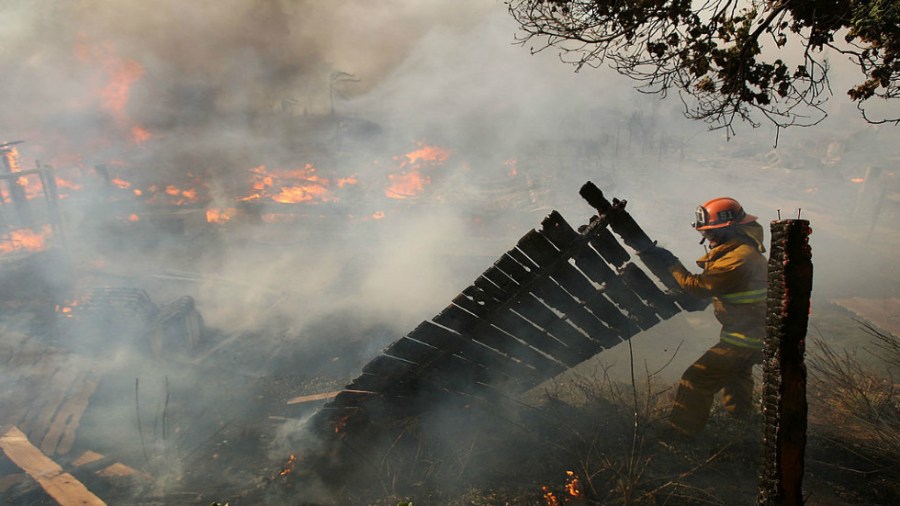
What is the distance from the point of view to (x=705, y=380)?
11.9 ft

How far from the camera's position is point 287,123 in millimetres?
24422

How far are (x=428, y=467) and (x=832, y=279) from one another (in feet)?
41.9

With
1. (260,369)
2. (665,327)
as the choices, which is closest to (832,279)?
(665,327)

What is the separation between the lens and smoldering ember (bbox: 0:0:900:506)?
3219 millimetres

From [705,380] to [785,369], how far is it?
231cm

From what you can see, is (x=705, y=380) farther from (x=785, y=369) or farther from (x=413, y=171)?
(x=413, y=171)

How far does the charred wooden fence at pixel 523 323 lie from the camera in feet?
9.79

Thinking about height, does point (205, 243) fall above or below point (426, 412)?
above

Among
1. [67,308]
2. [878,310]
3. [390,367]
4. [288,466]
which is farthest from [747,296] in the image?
[67,308]

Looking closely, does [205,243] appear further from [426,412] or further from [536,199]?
[426,412]

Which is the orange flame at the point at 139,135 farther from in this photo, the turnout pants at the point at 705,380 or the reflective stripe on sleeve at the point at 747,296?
the reflective stripe on sleeve at the point at 747,296

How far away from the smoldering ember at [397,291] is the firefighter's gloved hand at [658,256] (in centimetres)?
2

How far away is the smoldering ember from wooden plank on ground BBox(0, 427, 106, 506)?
0.09ft

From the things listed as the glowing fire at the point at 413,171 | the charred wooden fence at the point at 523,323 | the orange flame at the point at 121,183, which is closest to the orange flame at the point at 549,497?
the charred wooden fence at the point at 523,323
